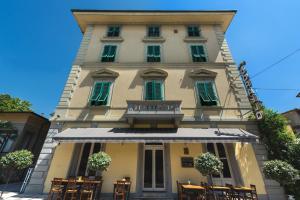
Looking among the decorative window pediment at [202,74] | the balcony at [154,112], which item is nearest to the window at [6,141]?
the balcony at [154,112]

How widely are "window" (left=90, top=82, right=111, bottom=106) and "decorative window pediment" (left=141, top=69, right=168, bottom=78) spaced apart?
265 centimetres

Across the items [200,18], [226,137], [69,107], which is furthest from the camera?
[200,18]

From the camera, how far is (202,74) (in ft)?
36.4

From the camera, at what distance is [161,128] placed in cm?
908

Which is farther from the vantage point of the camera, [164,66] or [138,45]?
[138,45]

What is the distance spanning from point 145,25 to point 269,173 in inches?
548

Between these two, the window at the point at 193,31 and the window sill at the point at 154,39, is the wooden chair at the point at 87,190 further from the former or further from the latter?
the window at the point at 193,31

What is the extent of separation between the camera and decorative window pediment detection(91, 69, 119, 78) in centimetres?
1106

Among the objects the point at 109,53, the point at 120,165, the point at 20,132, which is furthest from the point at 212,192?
the point at 20,132

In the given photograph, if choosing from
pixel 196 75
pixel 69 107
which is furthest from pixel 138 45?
pixel 69 107

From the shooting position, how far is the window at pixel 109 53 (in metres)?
12.1

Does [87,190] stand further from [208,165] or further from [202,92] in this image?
[202,92]

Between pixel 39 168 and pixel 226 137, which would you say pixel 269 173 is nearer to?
pixel 226 137

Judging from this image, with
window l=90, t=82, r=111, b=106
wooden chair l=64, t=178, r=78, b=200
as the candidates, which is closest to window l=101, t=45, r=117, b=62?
window l=90, t=82, r=111, b=106
